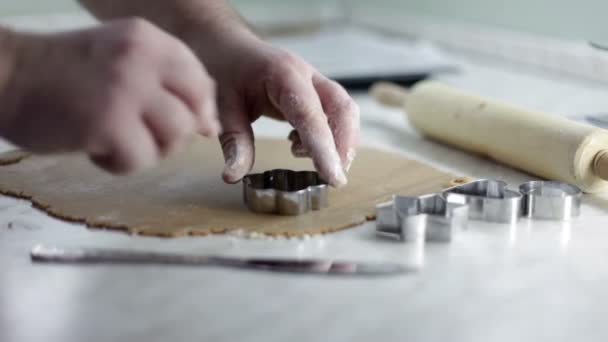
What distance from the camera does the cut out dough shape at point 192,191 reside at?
1062mm

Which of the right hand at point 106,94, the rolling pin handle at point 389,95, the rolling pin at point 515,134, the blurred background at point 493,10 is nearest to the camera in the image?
the right hand at point 106,94

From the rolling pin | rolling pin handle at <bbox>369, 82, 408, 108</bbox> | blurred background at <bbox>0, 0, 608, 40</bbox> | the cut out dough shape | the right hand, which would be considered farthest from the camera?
blurred background at <bbox>0, 0, 608, 40</bbox>

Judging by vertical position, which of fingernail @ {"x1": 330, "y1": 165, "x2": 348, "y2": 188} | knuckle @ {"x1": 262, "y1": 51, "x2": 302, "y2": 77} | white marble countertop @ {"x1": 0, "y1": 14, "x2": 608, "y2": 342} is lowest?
white marble countertop @ {"x1": 0, "y1": 14, "x2": 608, "y2": 342}

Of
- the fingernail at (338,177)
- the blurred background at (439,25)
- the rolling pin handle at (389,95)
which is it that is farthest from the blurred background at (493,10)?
the fingernail at (338,177)

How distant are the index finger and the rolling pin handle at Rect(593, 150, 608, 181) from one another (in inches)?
13.6

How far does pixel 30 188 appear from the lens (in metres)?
1.20

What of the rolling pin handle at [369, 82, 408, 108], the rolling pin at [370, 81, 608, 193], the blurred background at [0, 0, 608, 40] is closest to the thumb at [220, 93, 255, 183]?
the rolling pin at [370, 81, 608, 193]

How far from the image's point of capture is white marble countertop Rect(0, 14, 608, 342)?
2.64 ft

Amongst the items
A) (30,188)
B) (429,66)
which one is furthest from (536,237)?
(429,66)

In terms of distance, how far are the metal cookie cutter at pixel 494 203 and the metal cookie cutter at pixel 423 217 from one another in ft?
0.08

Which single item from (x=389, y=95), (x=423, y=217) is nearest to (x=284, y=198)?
(x=423, y=217)

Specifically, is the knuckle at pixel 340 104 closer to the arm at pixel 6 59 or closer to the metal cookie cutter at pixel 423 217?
the metal cookie cutter at pixel 423 217

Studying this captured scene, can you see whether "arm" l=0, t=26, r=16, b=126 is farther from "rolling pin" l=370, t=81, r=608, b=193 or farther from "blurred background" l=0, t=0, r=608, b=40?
"blurred background" l=0, t=0, r=608, b=40

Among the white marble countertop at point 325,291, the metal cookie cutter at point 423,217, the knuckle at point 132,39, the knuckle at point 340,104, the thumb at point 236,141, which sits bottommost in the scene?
the white marble countertop at point 325,291
